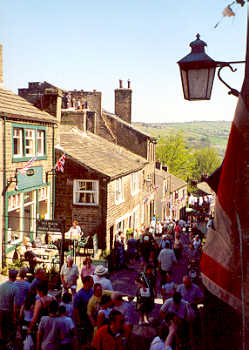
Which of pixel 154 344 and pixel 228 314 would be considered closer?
pixel 228 314

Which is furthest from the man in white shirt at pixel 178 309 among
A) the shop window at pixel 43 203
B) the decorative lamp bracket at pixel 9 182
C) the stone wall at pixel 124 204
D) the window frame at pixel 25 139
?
the stone wall at pixel 124 204

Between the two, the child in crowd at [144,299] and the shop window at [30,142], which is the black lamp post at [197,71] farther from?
the shop window at [30,142]

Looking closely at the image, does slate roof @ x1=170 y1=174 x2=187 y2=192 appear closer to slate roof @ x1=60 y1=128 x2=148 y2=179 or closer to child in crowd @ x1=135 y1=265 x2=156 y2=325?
slate roof @ x1=60 y1=128 x2=148 y2=179

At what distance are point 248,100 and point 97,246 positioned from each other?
17036 millimetres

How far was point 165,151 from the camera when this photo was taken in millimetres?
64625

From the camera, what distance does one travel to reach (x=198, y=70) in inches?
157

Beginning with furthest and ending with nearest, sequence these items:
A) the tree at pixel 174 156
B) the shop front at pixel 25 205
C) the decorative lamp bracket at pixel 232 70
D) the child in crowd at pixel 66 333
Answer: the tree at pixel 174 156, the shop front at pixel 25 205, the child in crowd at pixel 66 333, the decorative lamp bracket at pixel 232 70

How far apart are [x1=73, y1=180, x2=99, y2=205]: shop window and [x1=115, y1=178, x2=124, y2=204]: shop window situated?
215cm

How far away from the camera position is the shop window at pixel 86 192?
758 inches

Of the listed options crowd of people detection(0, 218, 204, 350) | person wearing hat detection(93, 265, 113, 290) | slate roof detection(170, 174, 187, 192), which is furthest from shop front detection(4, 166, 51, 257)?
slate roof detection(170, 174, 187, 192)

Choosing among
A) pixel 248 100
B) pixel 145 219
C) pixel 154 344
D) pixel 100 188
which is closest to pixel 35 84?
pixel 100 188

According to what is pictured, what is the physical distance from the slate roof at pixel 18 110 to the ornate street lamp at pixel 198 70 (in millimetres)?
10763

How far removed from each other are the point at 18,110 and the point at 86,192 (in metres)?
6.09

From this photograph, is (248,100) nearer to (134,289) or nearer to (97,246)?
(134,289)
